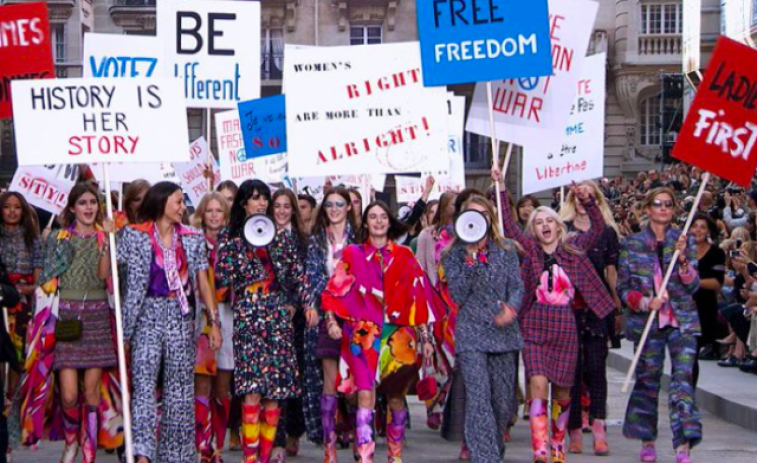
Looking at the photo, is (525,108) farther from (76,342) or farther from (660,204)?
(76,342)

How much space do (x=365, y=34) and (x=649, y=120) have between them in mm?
8900

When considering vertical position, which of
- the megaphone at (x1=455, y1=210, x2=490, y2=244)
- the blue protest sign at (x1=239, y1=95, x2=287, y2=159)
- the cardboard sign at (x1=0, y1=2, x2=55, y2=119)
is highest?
the cardboard sign at (x1=0, y1=2, x2=55, y2=119)

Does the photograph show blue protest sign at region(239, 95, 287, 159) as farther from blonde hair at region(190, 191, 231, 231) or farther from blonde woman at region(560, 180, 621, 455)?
blonde woman at region(560, 180, 621, 455)

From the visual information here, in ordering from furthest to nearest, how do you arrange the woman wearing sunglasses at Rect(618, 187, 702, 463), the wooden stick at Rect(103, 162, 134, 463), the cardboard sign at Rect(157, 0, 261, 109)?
the cardboard sign at Rect(157, 0, 261, 109), the woman wearing sunglasses at Rect(618, 187, 702, 463), the wooden stick at Rect(103, 162, 134, 463)

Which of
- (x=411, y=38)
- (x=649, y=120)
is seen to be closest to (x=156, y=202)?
(x=649, y=120)

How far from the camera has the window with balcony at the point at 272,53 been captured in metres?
47.0

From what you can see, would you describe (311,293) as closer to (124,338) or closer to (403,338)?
(403,338)

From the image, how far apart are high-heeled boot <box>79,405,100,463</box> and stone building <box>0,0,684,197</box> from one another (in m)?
35.7

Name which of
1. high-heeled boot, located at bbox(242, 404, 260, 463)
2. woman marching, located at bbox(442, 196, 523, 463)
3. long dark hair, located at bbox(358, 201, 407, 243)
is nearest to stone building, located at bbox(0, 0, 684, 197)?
long dark hair, located at bbox(358, 201, 407, 243)

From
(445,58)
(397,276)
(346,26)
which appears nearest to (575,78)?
(445,58)

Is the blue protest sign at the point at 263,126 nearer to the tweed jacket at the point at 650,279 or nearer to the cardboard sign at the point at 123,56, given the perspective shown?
the cardboard sign at the point at 123,56

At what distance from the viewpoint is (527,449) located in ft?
37.5

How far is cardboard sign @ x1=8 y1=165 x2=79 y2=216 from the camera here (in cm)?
1320

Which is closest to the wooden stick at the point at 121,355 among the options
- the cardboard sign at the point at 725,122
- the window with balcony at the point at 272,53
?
the cardboard sign at the point at 725,122
